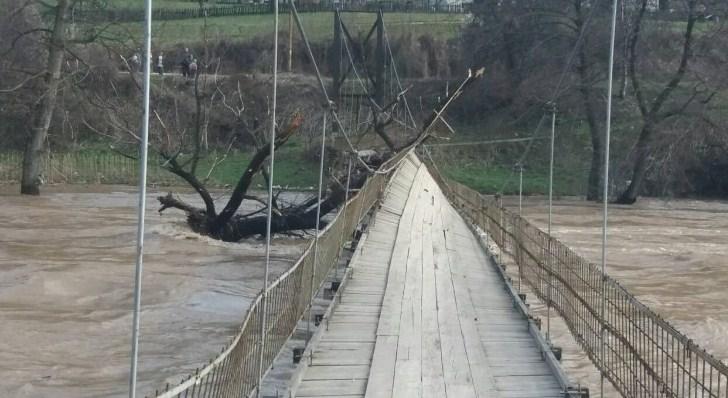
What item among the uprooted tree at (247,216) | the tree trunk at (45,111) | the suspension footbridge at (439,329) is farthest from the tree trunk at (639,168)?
the suspension footbridge at (439,329)

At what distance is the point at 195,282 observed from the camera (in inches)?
661

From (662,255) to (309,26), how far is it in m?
34.5

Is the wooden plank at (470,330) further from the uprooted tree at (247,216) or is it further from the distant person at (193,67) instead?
the distant person at (193,67)

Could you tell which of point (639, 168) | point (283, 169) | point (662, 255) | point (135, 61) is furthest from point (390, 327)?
point (283, 169)

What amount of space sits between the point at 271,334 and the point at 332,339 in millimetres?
1182

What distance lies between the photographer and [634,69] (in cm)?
3775

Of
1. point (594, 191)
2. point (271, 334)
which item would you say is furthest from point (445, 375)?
point (594, 191)

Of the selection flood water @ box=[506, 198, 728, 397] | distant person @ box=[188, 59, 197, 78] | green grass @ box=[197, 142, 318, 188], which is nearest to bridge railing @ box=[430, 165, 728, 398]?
flood water @ box=[506, 198, 728, 397]

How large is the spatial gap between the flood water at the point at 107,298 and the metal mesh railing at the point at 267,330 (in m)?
1.62

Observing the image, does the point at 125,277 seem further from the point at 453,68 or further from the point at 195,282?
the point at 453,68

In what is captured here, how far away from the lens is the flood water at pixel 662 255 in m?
14.1

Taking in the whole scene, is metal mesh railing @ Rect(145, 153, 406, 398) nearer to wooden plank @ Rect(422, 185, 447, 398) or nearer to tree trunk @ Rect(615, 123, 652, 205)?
wooden plank @ Rect(422, 185, 447, 398)

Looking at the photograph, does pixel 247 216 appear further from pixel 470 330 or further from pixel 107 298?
pixel 470 330

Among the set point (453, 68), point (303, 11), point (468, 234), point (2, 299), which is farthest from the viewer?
point (453, 68)
